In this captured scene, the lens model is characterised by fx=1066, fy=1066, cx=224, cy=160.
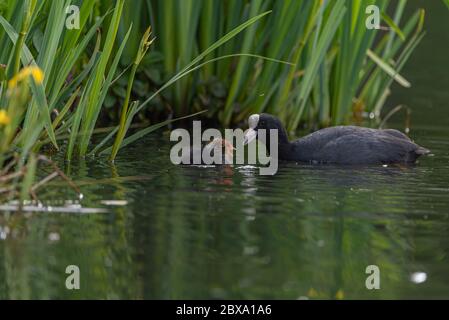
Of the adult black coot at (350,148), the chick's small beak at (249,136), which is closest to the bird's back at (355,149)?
the adult black coot at (350,148)

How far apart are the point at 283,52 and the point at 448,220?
4241mm

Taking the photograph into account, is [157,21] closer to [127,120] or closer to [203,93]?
[203,93]

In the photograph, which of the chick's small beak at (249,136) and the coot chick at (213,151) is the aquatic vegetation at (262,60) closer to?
the chick's small beak at (249,136)

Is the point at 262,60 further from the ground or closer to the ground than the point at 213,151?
further from the ground

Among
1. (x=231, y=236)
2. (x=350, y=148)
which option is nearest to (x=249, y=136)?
(x=350, y=148)

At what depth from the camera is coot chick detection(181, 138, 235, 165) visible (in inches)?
366

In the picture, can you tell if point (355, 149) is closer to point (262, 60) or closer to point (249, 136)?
point (249, 136)

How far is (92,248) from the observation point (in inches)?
227

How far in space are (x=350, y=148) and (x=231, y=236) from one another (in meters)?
3.84

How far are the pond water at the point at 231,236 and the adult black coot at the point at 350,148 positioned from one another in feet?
2.24

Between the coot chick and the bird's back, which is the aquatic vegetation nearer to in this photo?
the bird's back

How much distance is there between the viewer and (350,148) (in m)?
9.74

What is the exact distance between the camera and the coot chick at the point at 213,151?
9289 mm
